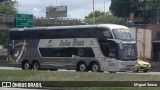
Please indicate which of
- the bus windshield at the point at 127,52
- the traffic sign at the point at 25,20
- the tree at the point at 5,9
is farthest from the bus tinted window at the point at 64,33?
the tree at the point at 5,9

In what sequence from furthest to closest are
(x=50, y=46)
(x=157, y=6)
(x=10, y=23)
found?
1. (x=157, y=6)
2. (x=10, y=23)
3. (x=50, y=46)

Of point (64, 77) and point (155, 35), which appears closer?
point (64, 77)

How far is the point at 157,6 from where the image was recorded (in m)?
111

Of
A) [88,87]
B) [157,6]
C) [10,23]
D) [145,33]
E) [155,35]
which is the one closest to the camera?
[88,87]

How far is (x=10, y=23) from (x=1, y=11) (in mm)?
56082

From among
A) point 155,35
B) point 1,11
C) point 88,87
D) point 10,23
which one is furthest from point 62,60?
point 1,11

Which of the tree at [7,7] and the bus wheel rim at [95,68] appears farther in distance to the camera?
the tree at [7,7]

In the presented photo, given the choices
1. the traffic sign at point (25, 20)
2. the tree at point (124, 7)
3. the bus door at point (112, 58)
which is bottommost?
the bus door at point (112, 58)

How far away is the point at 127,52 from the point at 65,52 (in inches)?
218

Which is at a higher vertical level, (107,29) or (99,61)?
(107,29)

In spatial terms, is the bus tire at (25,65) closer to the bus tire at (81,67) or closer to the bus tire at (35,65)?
the bus tire at (35,65)

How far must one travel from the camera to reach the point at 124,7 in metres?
124

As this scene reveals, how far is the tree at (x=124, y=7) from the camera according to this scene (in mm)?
123537

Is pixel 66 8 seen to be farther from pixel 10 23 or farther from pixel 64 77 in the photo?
pixel 64 77
